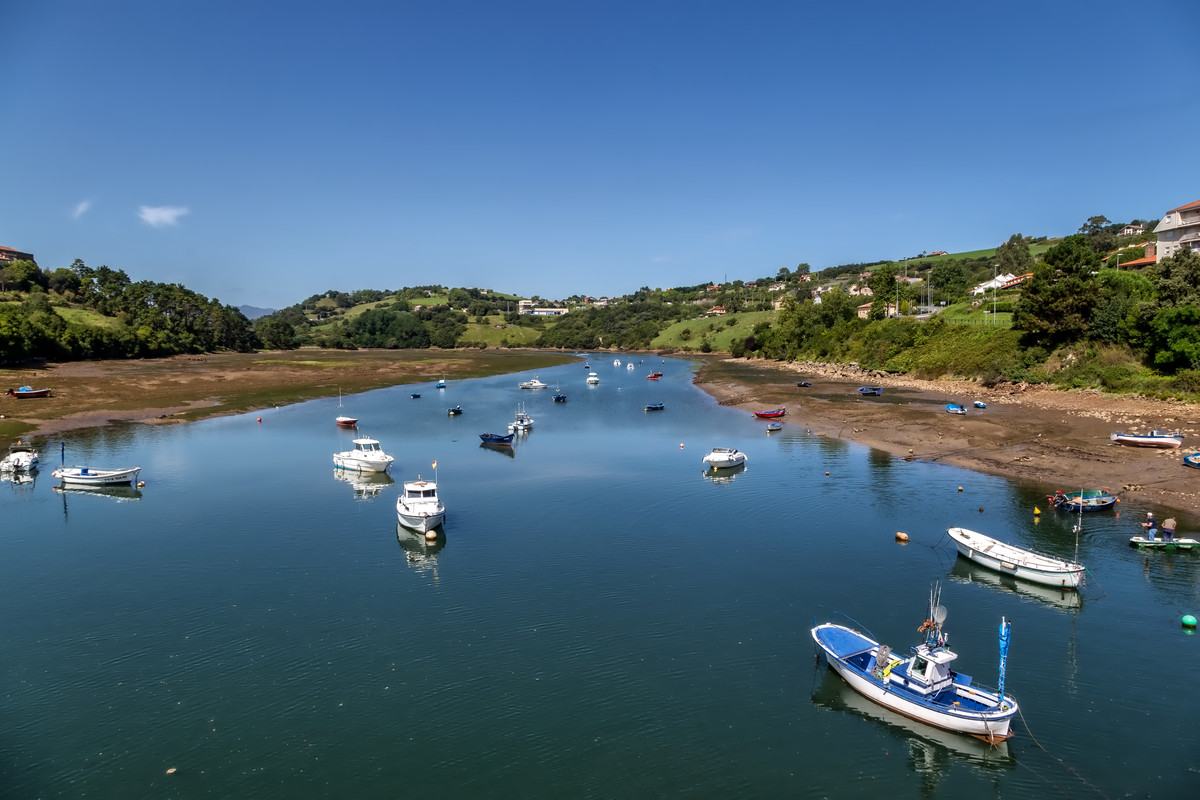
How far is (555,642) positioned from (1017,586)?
2076cm

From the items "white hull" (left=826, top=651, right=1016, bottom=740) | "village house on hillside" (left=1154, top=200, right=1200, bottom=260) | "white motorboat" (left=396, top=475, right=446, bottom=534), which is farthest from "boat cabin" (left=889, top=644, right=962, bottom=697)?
"village house on hillside" (left=1154, top=200, right=1200, bottom=260)

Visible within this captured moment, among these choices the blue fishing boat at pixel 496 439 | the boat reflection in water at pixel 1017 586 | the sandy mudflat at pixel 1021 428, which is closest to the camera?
the boat reflection in water at pixel 1017 586

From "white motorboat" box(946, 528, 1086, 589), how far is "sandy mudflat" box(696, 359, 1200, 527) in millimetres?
14123

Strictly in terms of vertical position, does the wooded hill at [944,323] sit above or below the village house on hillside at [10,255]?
below

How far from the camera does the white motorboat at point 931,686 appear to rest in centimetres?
1941

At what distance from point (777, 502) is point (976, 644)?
1826 cm

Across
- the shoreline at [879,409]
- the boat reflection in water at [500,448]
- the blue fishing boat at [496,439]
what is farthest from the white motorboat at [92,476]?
the blue fishing boat at [496,439]

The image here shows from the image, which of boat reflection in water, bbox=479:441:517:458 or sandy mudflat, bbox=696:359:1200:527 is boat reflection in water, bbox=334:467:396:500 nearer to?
boat reflection in water, bbox=479:441:517:458

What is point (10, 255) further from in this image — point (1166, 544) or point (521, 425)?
point (1166, 544)

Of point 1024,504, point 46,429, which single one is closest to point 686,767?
point 1024,504

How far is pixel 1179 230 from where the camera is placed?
89688 mm

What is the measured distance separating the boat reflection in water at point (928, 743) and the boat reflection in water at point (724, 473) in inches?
Result: 1053

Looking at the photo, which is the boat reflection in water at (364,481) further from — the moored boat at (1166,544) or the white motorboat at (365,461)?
the moored boat at (1166,544)

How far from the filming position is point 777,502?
4253 cm
